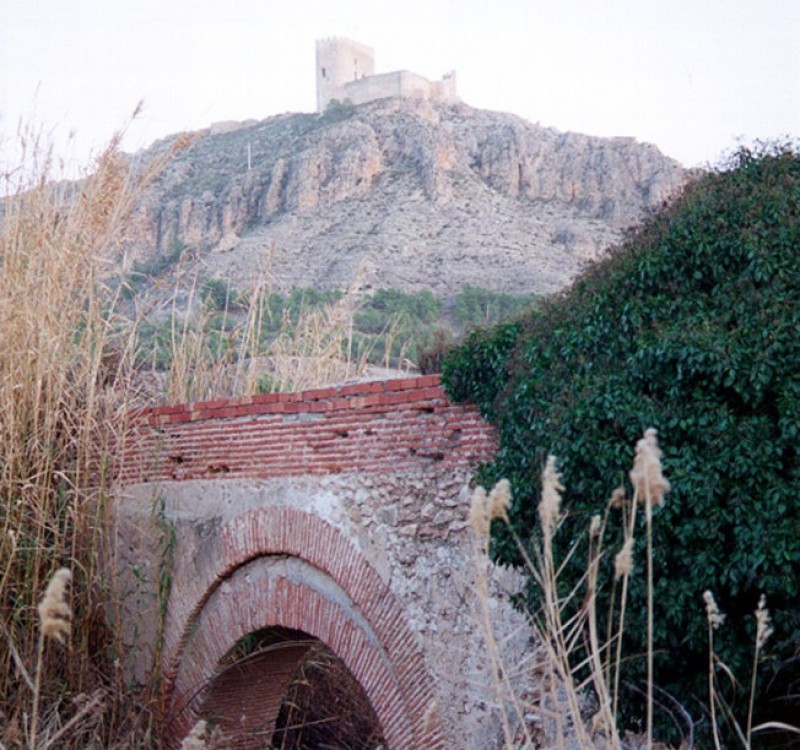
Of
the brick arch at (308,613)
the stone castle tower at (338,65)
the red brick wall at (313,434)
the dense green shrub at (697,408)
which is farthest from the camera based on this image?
the stone castle tower at (338,65)

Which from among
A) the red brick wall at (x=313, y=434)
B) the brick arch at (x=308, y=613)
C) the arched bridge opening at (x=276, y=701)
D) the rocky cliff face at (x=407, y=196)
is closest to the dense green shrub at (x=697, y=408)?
the red brick wall at (x=313, y=434)

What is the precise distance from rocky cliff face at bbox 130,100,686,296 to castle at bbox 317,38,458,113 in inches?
77.5

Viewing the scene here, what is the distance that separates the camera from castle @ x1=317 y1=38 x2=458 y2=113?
49031 mm

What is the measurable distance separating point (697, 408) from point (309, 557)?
10.8 ft

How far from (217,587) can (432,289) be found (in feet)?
76.0

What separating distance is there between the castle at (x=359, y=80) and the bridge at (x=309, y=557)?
42.5m

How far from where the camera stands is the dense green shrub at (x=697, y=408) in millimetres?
3846

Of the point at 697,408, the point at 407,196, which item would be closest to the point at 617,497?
the point at 697,408

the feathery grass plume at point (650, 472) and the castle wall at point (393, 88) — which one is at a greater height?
the castle wall at point (393, 88)

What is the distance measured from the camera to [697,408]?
13.3 feet

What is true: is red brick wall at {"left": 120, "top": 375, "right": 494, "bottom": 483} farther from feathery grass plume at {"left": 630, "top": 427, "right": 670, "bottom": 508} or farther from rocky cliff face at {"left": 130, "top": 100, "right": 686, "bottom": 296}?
rocky cliff face at {"left": 130, "top": 100, "right": 686, "bottom": 296}

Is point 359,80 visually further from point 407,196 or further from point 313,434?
point 313,434

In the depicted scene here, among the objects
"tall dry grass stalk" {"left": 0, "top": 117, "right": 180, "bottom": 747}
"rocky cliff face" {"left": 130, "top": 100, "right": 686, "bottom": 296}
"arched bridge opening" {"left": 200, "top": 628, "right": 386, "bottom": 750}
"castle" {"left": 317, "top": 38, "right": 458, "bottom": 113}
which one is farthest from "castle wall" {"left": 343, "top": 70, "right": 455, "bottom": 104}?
"tall dry grass stalk" {"left": 0, "top": 117, "right": 180, "bottom": 747}

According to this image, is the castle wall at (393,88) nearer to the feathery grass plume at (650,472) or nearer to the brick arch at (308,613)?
the brick arch at (308,613)
